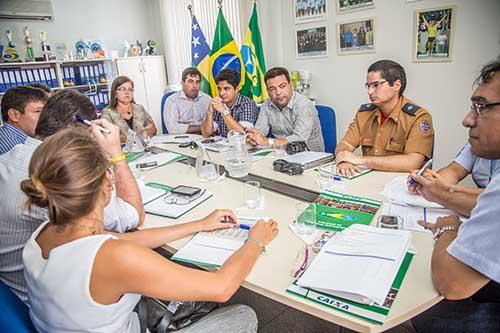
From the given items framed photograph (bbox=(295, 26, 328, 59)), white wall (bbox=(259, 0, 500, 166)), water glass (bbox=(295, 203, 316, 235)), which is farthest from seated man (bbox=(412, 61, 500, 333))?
framed photograph (bbox=(295, 26, 328, 59))

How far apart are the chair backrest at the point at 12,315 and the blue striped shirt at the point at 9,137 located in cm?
147

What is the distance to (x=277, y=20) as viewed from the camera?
4.02 metres

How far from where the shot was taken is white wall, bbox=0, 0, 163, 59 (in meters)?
4.98

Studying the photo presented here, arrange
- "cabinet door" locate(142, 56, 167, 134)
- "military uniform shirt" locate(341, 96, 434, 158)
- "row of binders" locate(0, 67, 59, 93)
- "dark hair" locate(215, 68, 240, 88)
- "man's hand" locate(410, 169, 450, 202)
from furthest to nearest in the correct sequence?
"cabinet door" locate(142, 56, 167, 134) < "row of binders" locate(0, 67, 59, 93) < "dark hair" locate(215, 68, 240, 88) < "military uniform shirt" locate(341, 96, 434, 158) < "man's hand" locate(410, 169, 450, 202)

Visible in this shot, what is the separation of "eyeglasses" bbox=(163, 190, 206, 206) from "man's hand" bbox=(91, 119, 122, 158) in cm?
32

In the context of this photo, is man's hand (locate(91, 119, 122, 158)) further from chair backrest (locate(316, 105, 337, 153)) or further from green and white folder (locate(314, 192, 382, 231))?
chair backrest (locate(316, 105, 337, 153))

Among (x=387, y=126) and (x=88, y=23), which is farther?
(x=88, y=23)

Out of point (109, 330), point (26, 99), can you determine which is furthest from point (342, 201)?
point (26, 99)

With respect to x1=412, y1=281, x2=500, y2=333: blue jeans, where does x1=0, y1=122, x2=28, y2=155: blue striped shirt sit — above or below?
above

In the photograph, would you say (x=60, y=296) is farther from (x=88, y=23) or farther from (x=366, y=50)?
(x=88, y=23)

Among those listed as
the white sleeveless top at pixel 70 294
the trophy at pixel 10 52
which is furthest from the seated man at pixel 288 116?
the trophy at pixel 10 52

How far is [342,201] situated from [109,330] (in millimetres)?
1042

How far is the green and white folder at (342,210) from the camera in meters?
1.33

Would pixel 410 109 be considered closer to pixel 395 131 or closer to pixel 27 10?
pixel 395 131
